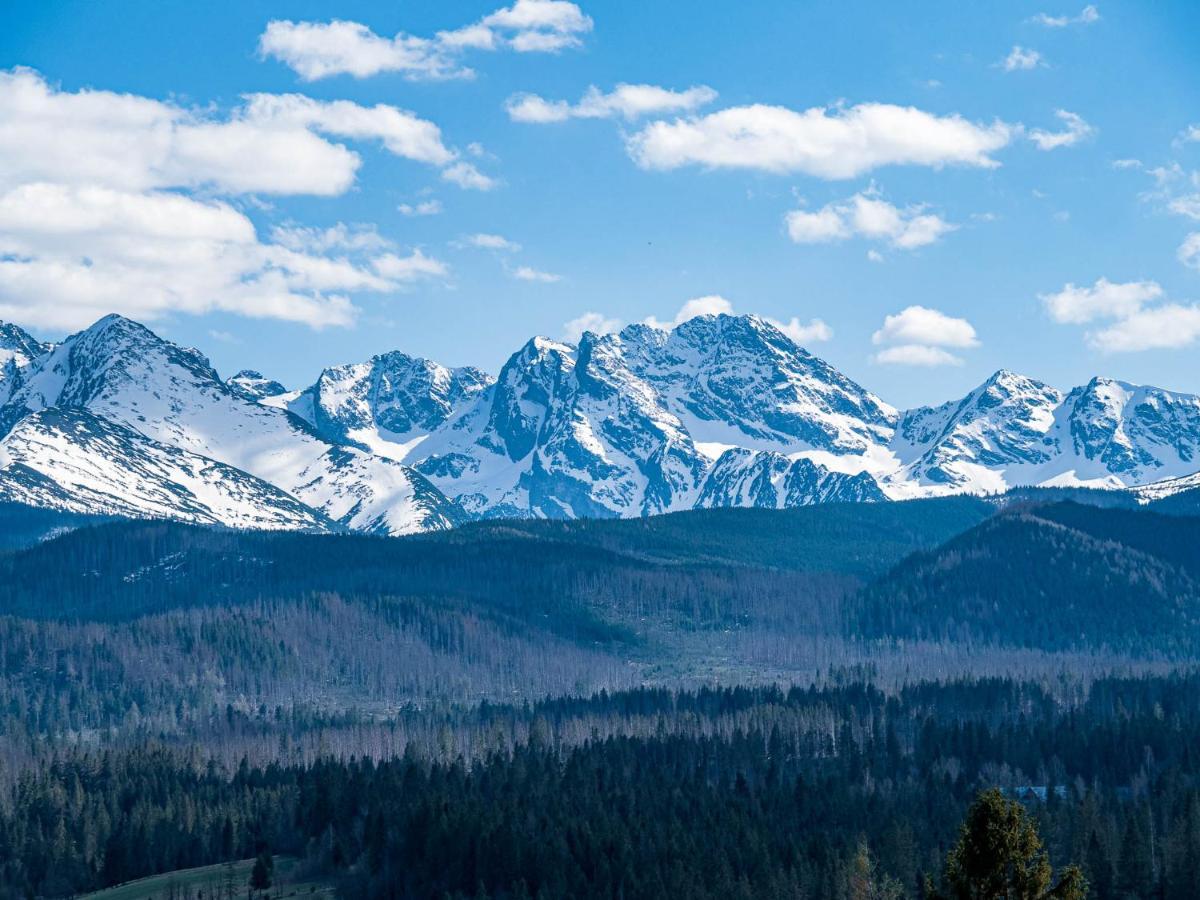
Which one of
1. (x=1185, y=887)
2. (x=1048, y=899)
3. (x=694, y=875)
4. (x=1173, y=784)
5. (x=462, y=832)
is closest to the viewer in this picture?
(x=1048, y=899)

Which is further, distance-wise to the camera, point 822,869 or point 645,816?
point 645,816

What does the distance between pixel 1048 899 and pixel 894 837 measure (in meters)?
101

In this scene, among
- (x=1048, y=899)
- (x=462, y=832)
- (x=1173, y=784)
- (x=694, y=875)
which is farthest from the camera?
(x=1173, y=784)

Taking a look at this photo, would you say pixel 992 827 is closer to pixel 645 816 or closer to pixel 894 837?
pixel 894 837

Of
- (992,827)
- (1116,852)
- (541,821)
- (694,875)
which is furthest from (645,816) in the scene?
(992,827)

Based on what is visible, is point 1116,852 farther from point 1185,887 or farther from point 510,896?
point 510,896

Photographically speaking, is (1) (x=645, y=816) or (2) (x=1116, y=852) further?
(1) (x=645, y=816)

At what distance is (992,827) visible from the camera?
70.1m

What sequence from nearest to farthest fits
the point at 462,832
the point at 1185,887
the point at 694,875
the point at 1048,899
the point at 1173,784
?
the point at 1048,899, the point at 1185,887, the point at 694,875, the point at 462,832, the point at 1173,784

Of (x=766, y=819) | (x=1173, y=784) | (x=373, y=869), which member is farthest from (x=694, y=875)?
(x=1173, y=784)

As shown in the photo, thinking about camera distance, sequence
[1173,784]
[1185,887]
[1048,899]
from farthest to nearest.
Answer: [1173,784] < [1185,887] < [1048,899]

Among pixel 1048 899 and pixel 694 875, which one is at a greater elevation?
pixel 1048 899

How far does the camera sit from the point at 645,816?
620ft

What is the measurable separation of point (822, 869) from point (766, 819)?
2551cm
